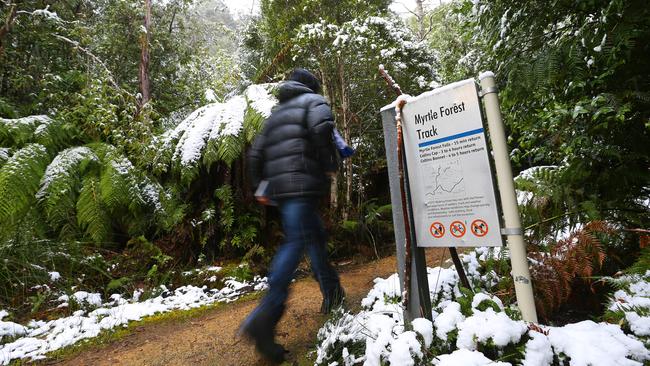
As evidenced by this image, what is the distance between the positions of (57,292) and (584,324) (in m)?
4.22

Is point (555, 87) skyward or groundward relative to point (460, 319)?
skyward

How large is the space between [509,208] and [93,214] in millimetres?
4227

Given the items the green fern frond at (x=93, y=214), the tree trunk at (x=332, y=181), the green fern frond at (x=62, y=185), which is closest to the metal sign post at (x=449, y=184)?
the tree trunk at (x=332, y=181)

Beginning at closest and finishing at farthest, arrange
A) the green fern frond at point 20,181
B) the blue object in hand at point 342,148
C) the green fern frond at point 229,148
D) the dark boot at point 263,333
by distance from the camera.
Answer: the dark boot at point 263,333, the blue object in hand at point 342,148, the green fern frond at point 20,181, the green fern frond at point 229,148

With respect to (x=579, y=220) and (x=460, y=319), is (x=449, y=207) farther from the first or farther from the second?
(x=579, y=220)

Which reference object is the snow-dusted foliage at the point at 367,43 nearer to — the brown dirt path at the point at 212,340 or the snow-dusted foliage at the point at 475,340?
the brown dirt path at the point at 212,340

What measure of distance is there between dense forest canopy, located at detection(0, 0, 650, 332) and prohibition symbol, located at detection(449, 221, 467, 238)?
2.50 ft

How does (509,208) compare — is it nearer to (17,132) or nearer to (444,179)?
(444,179)

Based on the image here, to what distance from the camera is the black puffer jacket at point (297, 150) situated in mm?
2277

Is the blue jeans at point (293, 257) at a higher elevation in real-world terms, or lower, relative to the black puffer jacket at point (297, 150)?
lower

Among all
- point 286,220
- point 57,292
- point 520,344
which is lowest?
point 520,344

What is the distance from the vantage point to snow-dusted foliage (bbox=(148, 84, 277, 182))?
4.26m

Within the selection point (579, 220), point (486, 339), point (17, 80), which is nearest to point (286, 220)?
point (486, 339)

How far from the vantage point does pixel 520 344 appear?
5.06ft
